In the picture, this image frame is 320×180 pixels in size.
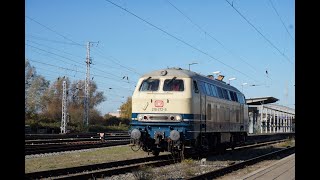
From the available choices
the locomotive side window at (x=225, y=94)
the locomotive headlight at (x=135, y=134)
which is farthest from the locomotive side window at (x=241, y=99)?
the locomotive headlight at (x=135, y=134)

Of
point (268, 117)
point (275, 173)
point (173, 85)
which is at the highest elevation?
point (173, 85)

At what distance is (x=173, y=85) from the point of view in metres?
16.9

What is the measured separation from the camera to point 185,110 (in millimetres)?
16234

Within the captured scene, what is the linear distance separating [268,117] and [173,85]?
50.4 metres

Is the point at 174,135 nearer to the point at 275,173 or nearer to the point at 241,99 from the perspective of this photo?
the point at 275,173

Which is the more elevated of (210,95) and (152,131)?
(210,95)

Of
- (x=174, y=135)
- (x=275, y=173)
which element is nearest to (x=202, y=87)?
(x=174, y=135)

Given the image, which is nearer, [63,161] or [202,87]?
[63,161]

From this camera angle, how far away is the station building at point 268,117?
49.4m
